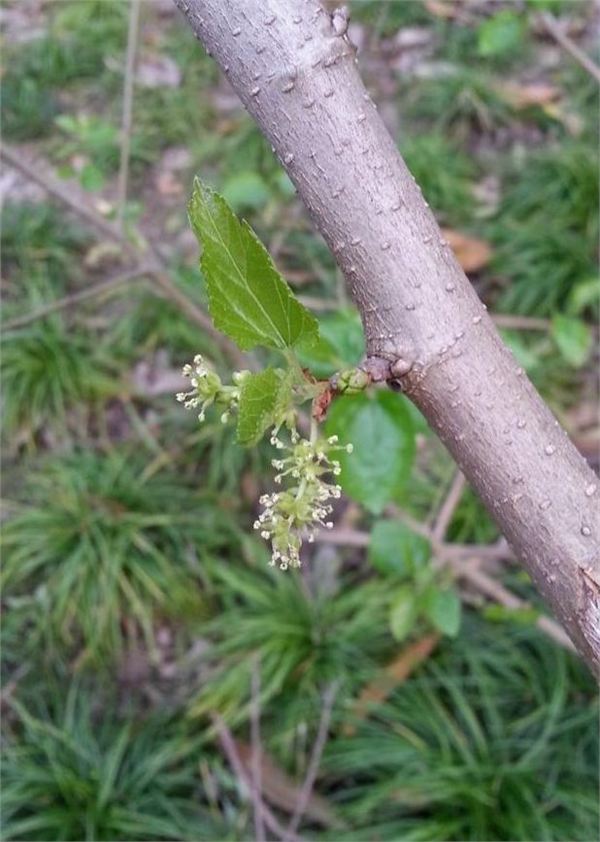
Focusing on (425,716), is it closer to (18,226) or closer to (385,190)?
(385,190)

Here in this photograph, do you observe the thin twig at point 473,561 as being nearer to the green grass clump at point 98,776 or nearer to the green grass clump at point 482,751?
the green grass clump at point 482,751

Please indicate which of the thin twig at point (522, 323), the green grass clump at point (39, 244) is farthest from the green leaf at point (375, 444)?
the green grass clump at point (39, 244)

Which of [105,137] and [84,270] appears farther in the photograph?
[84,270]

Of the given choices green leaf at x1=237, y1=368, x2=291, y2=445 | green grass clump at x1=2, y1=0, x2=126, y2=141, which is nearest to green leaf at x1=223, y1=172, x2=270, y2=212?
green leaf at x1=237, y1=368, x2=291, y2=445

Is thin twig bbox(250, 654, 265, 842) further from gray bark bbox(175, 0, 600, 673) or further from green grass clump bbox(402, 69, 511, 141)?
green grass clump bbox(402, 69, 511, 141)

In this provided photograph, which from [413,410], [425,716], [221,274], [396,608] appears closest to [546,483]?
[221,274]
